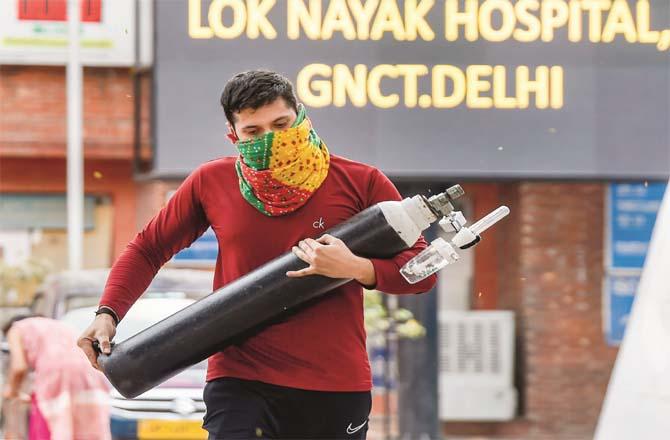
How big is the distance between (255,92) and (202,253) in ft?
7.90

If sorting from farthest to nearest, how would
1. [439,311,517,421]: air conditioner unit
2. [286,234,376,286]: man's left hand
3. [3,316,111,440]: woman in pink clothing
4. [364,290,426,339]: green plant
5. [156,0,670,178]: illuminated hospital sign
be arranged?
1. [439,311,517,421]: air conditioner unit
2. [364,290,426,339]: green plant
3. [156,0,670,178]: illuminated hospital sign
4. [3,316,111,440]: woman in pink clothing
5. [286,234,376,286]: man's left hand

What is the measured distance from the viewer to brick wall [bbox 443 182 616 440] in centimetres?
664

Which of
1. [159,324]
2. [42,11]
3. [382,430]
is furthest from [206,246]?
[159,324]

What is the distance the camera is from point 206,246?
4578mm

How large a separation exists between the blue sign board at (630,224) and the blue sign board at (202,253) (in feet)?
9.13

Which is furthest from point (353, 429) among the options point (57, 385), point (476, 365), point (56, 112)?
point (476, 365)

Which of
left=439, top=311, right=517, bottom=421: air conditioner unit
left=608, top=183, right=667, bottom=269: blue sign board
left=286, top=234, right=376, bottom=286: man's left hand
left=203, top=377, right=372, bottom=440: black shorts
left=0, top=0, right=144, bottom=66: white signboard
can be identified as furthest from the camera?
left=439, top=311, right=517, bottom=421: air conditioner unit

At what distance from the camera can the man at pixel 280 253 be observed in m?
2.29

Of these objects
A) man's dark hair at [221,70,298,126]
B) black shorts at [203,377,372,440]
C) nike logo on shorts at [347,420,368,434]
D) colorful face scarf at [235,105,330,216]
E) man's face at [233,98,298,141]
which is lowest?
nike logo on shorts at [347,420,368,434]

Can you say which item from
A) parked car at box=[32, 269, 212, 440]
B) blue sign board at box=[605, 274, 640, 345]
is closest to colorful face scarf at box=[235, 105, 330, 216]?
parked car at box=[32, 269, 212, 440]

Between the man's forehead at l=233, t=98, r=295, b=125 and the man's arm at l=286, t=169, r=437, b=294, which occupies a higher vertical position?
the man's forehead at l=233, t=98, r=295, b=125

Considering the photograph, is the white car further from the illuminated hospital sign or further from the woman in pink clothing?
the illuminated hospital sign

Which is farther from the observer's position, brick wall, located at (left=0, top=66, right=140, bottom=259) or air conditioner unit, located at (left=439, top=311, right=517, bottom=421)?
air conditioner unit, located at (left=439, top=311, right=517, bottom=421)

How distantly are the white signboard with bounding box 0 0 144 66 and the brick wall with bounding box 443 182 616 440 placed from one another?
278 centimetres
